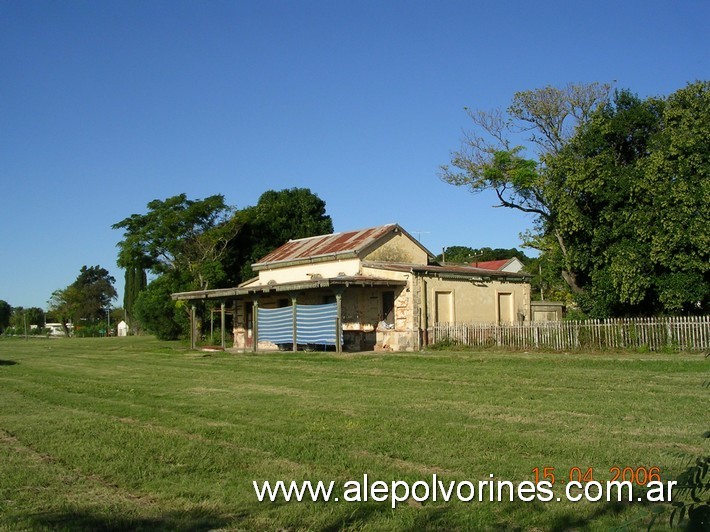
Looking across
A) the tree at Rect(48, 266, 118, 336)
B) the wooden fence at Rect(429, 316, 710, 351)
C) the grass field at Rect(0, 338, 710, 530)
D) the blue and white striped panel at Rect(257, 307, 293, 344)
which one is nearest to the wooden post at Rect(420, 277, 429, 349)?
the wooden fence at Rect(429, 316, 710, 351)

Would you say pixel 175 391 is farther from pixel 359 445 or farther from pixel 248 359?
pixel 248 359

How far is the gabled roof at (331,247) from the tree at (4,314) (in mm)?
89977

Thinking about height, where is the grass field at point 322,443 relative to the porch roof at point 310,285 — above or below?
below

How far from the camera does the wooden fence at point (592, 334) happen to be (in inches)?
795

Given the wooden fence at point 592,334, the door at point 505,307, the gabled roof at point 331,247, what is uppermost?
the gabled roof at point 331,247

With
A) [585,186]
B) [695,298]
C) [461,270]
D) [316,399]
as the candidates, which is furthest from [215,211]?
[316,399]

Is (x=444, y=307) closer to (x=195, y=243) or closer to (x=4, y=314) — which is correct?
(x=195, y=243)

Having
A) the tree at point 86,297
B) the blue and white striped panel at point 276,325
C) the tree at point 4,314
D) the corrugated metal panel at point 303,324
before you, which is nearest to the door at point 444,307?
the corrugated metal panel at point 303,324

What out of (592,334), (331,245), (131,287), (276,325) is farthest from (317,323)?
(131,287)

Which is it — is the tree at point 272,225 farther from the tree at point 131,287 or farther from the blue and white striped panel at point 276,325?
the tree at point 131,287

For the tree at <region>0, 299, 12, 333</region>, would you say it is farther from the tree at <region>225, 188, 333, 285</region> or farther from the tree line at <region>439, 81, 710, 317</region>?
the tree line at <region>439, 81, 710, 317</region>
